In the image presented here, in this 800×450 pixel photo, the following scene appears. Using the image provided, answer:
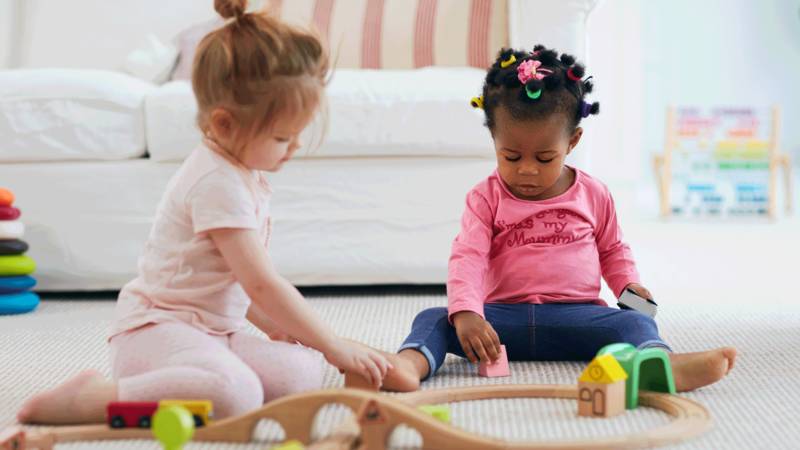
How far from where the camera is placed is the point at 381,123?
189cm

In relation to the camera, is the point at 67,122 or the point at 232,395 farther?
the point at 67,122

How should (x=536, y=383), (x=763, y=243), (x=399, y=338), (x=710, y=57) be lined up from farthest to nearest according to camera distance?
(x=710, y=57), (x=763, y=243), (x=399, y=338), (x=536, y=383)

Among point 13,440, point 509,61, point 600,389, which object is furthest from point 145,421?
point 509,61

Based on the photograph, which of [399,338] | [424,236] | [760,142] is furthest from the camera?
[760,142]

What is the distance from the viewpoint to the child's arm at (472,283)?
49.4 inches

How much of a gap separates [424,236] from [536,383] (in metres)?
0.76

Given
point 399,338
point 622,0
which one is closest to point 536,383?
point 399,338

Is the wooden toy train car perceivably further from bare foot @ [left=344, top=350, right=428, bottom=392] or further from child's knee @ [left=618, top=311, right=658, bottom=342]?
child's knee @ [left=618, top=311, right=658, bottom=342]

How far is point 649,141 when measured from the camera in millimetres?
4309

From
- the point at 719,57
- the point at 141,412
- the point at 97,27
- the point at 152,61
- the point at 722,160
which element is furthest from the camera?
the point at 719,57

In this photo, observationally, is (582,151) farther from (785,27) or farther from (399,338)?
(785,27)

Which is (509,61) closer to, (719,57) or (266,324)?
(266,324)

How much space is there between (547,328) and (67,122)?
1.05m

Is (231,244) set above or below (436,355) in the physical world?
above
